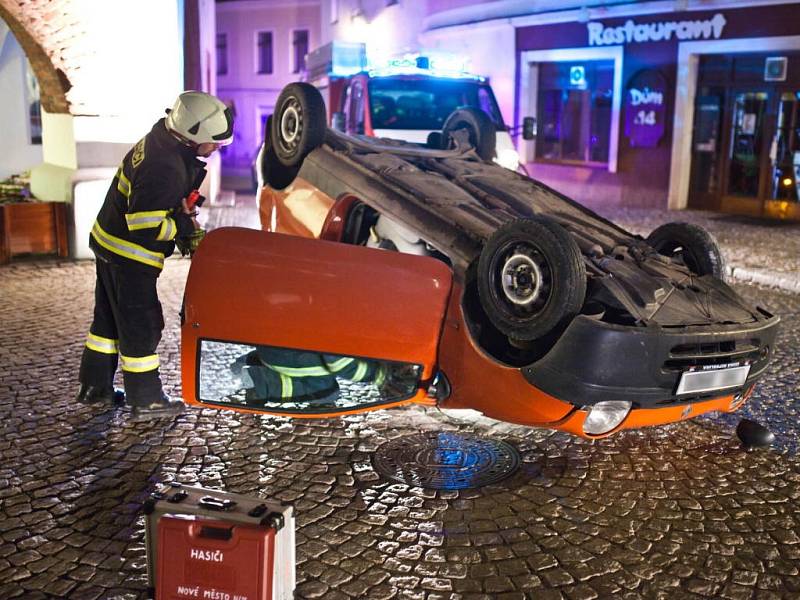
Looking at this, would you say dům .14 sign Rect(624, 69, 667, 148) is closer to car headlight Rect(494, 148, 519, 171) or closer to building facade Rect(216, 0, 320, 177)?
car headlight Rect(494, 148, 519, 171)

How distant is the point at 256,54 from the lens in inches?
1545

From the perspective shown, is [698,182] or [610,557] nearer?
[610,557]

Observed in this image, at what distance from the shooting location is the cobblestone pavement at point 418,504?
359cm

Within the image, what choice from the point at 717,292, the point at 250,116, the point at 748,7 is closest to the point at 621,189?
the point at 748,7

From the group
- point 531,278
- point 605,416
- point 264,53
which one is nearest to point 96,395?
point 531,278

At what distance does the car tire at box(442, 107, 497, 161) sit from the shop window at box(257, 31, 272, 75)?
33359 mm

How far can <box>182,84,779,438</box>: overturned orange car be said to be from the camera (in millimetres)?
4168

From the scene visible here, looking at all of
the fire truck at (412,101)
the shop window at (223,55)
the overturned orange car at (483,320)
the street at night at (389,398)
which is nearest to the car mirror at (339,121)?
the fire truck at (412,101)

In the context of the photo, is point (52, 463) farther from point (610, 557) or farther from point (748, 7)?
point (748, 7)

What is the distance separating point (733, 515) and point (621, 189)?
15.8 metres

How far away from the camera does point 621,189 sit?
63.5 ft

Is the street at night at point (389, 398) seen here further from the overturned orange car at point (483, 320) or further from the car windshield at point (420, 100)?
the car windshield at point (420, 100)

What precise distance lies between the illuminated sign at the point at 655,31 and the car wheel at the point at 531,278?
14.2m

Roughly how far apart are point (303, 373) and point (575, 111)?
17.1 m
